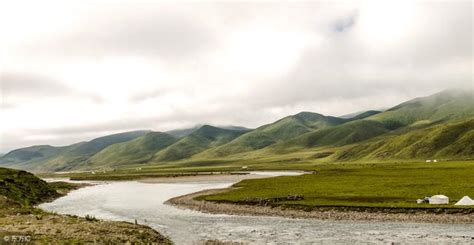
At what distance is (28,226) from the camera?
4838cm

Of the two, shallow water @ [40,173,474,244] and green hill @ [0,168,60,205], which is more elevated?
green hill @ [0,168,60,205]

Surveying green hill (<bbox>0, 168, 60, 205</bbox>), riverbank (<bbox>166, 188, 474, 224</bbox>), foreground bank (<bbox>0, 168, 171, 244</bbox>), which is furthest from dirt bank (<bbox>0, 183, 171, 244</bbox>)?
green hill (<bbox>0, 168, 60, 205</bbox>)

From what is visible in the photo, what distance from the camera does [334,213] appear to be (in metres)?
64.6

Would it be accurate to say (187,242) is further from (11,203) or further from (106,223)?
(11,203)

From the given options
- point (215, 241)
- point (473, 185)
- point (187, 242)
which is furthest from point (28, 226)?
point (473, 185)

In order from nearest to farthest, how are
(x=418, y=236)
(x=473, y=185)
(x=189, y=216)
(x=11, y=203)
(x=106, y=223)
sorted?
(x=418, y=236) < (x=106, y=223) < (x=189, y=216) < (x=11, y=203) < (x=473, y=185)

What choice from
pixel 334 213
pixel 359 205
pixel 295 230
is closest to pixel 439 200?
pixel 359 205

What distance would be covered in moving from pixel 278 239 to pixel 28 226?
99.3 ft

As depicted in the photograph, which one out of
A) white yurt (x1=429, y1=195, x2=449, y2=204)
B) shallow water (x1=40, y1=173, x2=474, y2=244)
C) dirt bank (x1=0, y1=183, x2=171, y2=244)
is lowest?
shallow water (x1=40, y1=173, x2=474, y2=244)

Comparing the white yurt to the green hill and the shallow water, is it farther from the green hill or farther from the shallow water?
the green hill

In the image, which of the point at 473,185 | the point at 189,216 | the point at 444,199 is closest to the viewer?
the point at 444,199

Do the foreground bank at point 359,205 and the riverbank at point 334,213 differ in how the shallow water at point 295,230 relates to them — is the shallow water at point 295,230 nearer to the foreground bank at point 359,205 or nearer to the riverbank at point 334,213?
the riverbank at point 334,213

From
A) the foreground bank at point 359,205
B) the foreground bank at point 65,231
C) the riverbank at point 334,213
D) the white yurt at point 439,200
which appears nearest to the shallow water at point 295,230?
the riverbank at point 334,213

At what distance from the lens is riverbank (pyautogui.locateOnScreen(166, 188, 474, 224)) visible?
56.3 metres
